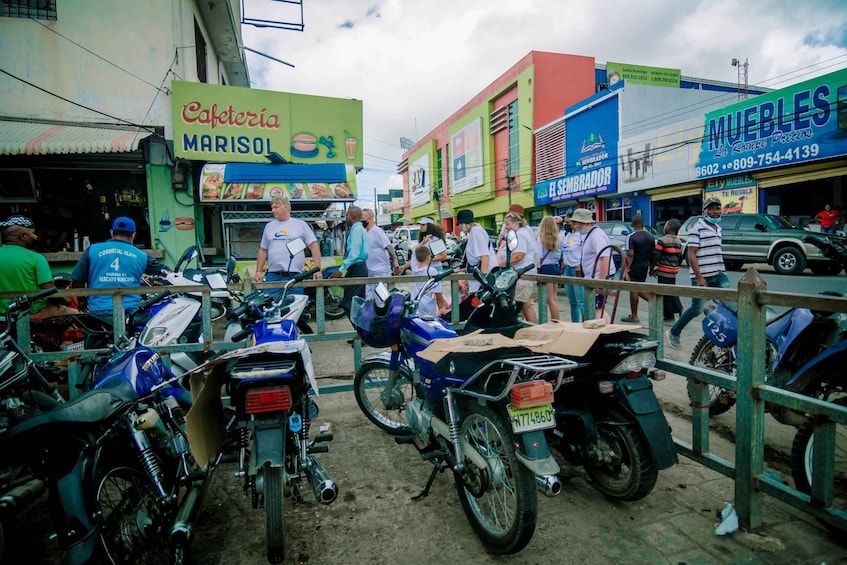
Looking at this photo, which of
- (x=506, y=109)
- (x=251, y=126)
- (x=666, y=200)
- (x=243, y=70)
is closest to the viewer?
(x=251, y=126)

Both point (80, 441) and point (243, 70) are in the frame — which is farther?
point (243, 70)

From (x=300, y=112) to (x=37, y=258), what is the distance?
23.8ft

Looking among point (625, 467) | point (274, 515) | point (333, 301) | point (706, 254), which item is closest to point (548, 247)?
point (706, 254)

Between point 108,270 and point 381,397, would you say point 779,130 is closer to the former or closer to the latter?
point 381,397

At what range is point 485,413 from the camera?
2318 mm

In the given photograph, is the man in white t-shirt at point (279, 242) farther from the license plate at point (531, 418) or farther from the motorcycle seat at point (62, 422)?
the license plate at point (531, 418)

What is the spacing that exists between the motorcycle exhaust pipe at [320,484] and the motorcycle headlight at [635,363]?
147cm

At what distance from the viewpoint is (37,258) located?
424 centimetres

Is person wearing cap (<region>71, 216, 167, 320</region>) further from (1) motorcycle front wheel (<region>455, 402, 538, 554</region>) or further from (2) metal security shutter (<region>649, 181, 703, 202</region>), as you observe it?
(2) metal security shutter (<region>649, 181, 703, 202</region>)

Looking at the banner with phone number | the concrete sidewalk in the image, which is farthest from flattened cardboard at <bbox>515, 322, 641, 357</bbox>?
the banner with phone number

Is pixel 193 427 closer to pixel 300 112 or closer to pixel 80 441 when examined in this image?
pixel 80 441

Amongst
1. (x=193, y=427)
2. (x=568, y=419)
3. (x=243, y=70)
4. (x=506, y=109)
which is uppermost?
(x=506, y=109)

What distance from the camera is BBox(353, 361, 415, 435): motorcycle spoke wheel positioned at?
11.6ft

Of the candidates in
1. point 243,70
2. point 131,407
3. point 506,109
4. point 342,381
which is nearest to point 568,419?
point 131,407
